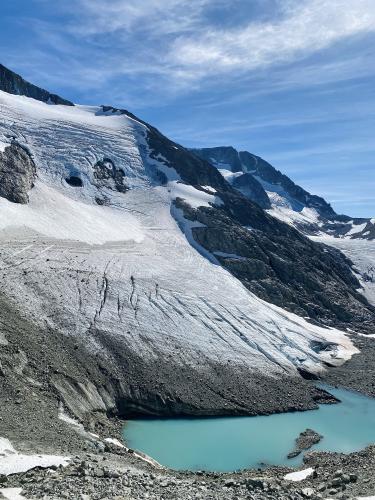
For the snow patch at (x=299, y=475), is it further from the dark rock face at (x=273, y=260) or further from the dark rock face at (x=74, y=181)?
the dark rock face at (x=74, y=181)

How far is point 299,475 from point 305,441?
11586 mm

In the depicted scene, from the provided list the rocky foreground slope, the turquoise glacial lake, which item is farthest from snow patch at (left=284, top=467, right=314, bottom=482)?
the rocky foreground slope

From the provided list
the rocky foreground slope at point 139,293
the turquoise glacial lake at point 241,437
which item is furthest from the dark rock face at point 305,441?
the rocky foreground slope at point 139,293

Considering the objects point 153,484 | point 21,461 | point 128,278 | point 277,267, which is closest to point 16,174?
point 128,278

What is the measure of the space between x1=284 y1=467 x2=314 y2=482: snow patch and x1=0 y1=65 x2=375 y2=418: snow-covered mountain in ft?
48.0

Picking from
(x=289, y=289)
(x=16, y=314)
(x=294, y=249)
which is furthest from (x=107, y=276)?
(x=294, y=249)

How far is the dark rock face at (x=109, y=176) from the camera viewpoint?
89.0m

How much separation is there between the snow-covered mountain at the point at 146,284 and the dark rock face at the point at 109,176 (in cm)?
29

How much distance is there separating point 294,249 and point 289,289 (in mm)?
19683

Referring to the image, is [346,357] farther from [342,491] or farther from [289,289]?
[342,491]

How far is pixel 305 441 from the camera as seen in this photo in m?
41.1

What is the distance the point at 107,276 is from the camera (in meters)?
59.5

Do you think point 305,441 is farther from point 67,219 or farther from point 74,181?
point 74,181

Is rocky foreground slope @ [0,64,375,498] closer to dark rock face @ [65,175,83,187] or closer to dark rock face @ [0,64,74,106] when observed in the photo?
dark rock face @ [65,175,83,187]
